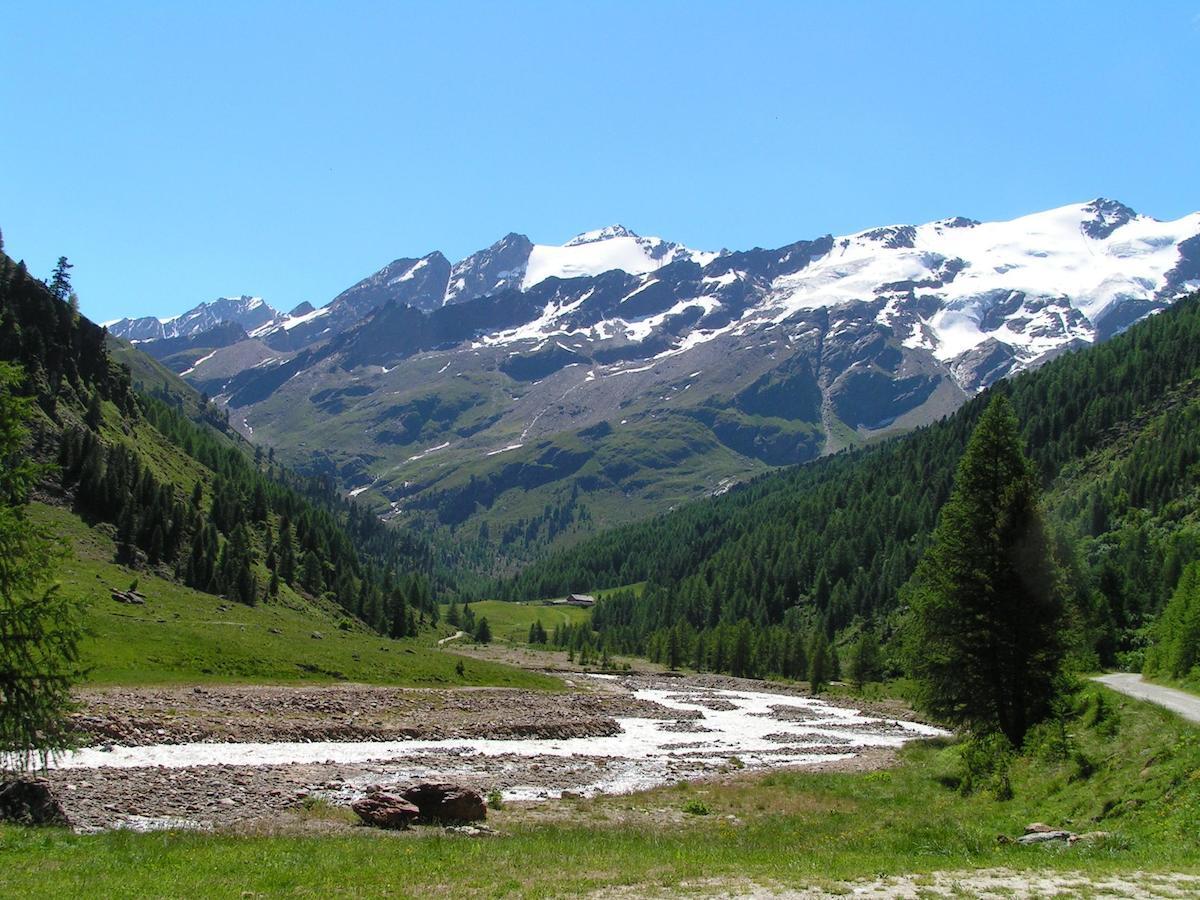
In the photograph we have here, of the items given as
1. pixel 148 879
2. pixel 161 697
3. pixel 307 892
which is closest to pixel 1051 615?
pixel 307 892

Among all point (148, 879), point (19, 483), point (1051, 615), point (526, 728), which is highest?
point (19, 483)

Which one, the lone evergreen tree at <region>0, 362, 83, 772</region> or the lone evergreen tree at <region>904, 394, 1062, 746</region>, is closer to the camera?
the lone evergreen tree at <region>0, 362, 83, 772</region>

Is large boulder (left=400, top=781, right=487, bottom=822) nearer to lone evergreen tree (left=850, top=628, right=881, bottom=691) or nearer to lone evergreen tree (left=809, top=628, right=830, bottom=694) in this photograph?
lone evergreen tree (left=809, top=628, right=830, bottom=694)

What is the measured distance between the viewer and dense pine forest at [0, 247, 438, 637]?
12700cm

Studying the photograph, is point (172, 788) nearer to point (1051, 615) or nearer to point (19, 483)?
point (19, 483)

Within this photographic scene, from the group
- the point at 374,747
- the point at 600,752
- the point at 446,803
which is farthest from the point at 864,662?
the point at 446,803

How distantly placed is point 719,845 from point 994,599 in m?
20.3

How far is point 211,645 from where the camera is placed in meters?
79.6

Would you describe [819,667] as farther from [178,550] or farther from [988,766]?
[988,766]

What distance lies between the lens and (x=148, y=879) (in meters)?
20.5

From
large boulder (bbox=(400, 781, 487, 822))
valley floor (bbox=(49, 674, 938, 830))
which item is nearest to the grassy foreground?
large boulder (bbox=(400, 781, 487, 822))

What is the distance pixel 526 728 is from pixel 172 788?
1242 inches

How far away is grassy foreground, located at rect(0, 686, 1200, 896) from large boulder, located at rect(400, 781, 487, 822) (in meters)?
0.98

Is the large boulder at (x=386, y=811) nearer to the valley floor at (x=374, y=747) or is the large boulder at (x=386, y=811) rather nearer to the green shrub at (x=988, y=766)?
the valley floor at (x=374, y=747)
